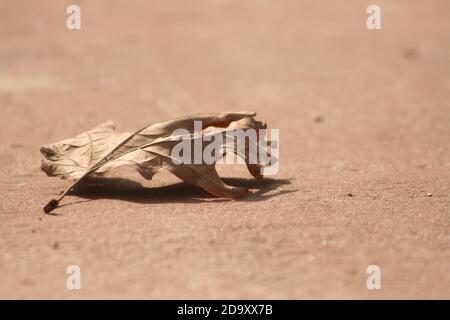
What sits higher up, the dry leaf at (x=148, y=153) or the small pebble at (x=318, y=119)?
the small pebble at (x=318, y=119)

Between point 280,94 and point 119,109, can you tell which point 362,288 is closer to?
point 119,109

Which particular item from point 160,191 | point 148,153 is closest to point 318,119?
point 160,191

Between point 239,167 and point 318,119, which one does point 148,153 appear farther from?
point 318,119

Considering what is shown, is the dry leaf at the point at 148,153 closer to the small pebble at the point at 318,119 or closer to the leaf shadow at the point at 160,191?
the leaf shadow at the point at 160,191

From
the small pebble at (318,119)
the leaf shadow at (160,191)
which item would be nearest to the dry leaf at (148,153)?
the leaf shadow at (160,191)
